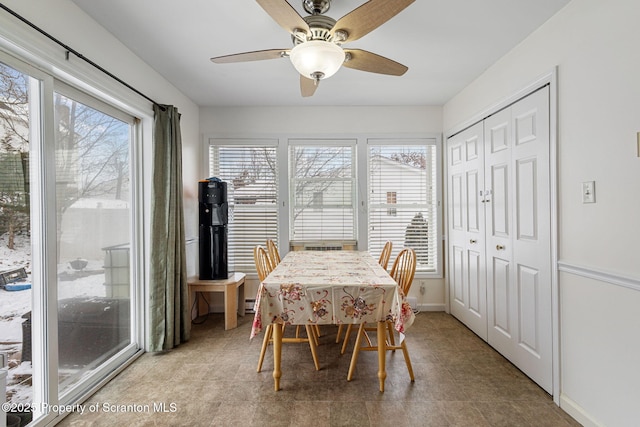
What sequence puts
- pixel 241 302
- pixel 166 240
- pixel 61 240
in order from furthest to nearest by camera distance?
pixel 241 302, pixel 166 240, pixel 61 240

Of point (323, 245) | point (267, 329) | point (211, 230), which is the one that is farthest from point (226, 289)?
point (323, 245)

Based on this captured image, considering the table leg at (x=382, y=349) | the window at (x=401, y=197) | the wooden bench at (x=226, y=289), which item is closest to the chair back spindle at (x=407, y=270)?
the table leg at (x=382, y=349)

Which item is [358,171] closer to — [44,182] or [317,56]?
[317,56]

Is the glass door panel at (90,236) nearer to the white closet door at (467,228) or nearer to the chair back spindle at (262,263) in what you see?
the chair back spindle at (262,263)

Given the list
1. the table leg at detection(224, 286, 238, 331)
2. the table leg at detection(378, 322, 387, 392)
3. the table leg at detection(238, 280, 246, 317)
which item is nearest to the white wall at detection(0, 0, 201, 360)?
the table leg at detection(224, 286, 238, 331)

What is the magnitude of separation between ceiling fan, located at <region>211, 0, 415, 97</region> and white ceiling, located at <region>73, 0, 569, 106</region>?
0.26 meters

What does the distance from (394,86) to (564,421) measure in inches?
116

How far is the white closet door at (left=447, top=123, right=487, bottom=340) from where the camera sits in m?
2.96

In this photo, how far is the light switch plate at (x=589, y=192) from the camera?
1.74 metres

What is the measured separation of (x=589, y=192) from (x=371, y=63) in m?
1.47

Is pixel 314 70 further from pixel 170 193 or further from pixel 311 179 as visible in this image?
pixel 311 179

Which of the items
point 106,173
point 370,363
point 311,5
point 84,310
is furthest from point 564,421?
point 106,173

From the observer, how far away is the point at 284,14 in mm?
1532

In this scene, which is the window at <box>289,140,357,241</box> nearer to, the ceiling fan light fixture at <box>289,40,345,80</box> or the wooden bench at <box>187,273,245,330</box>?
the wooden bench at <box>187,273,245,330</box>
